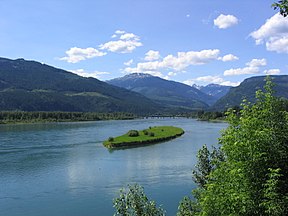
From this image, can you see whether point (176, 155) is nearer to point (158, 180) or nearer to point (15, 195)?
point (158, 180)

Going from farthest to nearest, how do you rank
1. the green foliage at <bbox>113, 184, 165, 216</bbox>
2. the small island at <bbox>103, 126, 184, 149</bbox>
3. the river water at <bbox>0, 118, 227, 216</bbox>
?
the small island at <bbox>103, 126, 184, 149</bbox>
the river water at <bbox>0, 118, 227, 216</bbox>
the green foliage at <bbox>113, 184, 165, 216</bbox>

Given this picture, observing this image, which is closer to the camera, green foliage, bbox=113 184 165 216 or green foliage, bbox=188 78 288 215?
green foliage, bbox=188 78 288 215

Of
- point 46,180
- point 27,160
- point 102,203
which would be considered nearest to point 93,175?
point 46,180

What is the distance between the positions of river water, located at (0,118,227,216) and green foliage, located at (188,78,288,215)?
27.9m

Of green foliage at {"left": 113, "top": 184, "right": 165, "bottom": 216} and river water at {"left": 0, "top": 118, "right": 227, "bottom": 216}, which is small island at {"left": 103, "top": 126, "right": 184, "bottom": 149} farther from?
green foliage at {"left": 113, "top": 184, "right": 165, "bottom": 216}

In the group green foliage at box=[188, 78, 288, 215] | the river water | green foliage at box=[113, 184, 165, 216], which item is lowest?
the river water

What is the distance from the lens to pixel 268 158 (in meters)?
14.9

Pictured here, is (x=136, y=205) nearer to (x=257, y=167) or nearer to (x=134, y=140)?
(x=257, y=167)

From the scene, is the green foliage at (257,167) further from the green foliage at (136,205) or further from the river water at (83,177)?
the river water at (83,177)

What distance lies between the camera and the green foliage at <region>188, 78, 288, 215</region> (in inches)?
550

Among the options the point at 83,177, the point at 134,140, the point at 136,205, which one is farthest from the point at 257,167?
the point at 134,140

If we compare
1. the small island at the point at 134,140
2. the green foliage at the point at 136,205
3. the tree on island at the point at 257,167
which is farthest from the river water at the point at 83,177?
the tree on island at the point at 257,167

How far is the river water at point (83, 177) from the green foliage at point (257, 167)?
27878 mm

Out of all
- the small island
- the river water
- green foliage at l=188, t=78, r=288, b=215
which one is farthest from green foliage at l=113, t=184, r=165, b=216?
the small island
